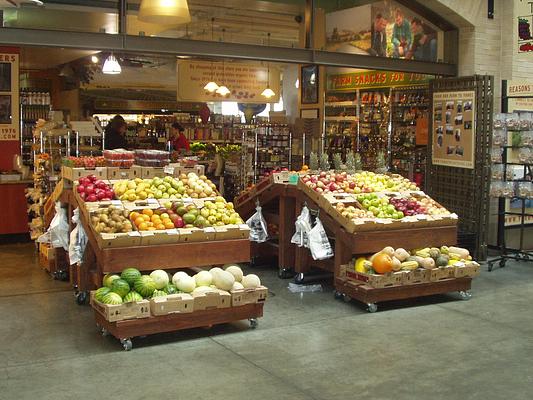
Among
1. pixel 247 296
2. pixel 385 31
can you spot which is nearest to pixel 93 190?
pixel 247 296

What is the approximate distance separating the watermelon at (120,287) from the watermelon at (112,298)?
0.05m

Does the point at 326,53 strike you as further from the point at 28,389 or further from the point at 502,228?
the point at 28,389

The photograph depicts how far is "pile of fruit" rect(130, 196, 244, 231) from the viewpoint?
6.51m

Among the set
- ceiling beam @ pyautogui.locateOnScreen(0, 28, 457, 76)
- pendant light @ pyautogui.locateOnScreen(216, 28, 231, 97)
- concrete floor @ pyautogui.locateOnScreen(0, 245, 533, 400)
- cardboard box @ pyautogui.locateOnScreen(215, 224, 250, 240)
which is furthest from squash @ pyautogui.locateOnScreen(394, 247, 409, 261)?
pendant light @ pyautogui.locateOnScreen(216, 28, 231, 97)

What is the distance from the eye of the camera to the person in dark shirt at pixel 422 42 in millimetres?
10438

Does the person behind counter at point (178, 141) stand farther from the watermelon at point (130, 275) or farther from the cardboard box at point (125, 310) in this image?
the cardboard box at point (125, 310)

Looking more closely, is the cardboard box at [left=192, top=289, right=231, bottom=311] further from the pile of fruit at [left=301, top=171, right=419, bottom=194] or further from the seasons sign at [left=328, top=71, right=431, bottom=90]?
the seasons sign at [left=328, top=71, right=431, bottom=90]

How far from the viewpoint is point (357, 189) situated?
8.28 m

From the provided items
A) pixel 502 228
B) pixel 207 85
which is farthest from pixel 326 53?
pixel 207 85

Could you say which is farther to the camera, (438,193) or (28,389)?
(438,193)

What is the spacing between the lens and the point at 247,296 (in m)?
6.30

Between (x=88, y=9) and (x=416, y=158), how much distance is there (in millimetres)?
6670

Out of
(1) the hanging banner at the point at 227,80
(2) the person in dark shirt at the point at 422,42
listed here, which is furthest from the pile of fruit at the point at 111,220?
(1) the hanging banner at the point at 227,80

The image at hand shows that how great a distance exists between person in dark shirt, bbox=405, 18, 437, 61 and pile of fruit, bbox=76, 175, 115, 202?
540 cm
